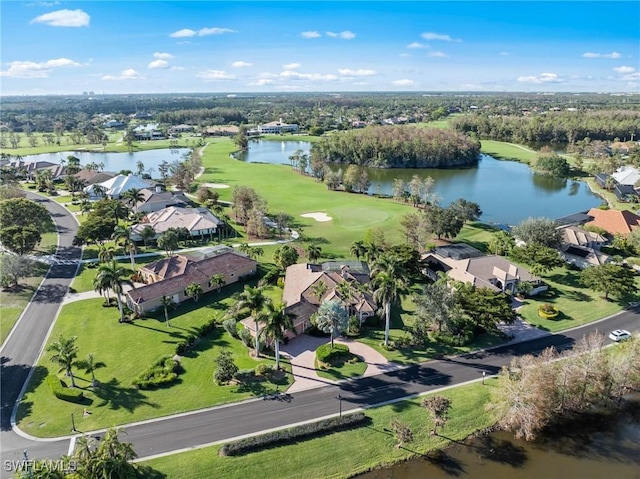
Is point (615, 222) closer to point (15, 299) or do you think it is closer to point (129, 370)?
point (129, 370)

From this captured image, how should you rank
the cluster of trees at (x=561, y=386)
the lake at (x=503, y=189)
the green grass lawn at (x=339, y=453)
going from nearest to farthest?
the green grass lawn at (x=339, y=453) → the cluster of trees at (x=561, y=386) → the lake at (x=503, y=189)

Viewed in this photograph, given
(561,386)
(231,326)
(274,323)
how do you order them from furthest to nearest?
(231,326) < (274,323) < (561,386)

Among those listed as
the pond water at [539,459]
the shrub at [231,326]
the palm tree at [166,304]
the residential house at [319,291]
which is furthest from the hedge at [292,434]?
the palm tree at [166,304]

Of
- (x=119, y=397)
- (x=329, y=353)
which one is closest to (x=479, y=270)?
(x=329, y=353)

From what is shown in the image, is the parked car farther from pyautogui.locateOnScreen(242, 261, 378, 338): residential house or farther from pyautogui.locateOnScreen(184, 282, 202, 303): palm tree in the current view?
pyautogui.locateOnScreen(184, 282, 202, 303): palm tree

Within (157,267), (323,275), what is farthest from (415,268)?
(157,267)

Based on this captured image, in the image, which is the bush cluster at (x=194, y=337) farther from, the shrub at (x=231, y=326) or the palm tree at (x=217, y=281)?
the palm tree at (x=217, y=281)

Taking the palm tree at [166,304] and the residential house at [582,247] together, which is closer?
the palm tree at [166,304]
